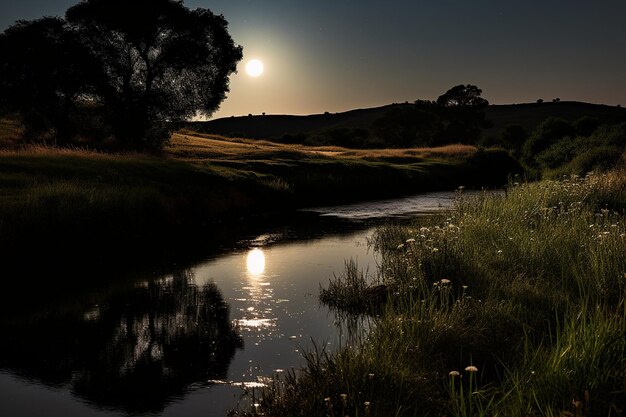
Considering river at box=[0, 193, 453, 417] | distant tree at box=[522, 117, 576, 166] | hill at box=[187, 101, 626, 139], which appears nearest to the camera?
river at box=[0, 193, 453, 417]

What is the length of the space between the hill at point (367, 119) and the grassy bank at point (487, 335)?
13343 cm

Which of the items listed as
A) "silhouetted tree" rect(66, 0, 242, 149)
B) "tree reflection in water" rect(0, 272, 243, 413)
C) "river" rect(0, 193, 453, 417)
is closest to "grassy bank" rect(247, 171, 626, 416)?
"river" rect(0, 193, 453, 417)

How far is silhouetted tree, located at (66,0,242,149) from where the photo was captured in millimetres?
45094

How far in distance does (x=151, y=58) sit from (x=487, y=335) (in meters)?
42.4

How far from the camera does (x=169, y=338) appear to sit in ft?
39.4

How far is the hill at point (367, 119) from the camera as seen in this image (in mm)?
151625

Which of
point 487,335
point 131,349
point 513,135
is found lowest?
point 131,349

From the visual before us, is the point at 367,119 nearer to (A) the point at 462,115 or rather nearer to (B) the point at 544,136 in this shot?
(A) the point at 462,115

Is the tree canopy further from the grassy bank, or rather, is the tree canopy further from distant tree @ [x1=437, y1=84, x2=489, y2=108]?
distant tree @ [x1=437, y1=84, x2=489, y2=108]

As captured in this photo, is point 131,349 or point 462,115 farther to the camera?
point 462,115

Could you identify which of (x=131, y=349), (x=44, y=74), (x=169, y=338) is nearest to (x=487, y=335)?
(x=169, y=338)

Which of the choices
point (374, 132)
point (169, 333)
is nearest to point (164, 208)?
point (169, 333)

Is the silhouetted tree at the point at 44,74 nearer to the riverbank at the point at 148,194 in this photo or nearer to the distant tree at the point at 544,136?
the riverbank at the point at 148,194

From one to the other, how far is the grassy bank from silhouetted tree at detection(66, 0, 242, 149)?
34.8m
